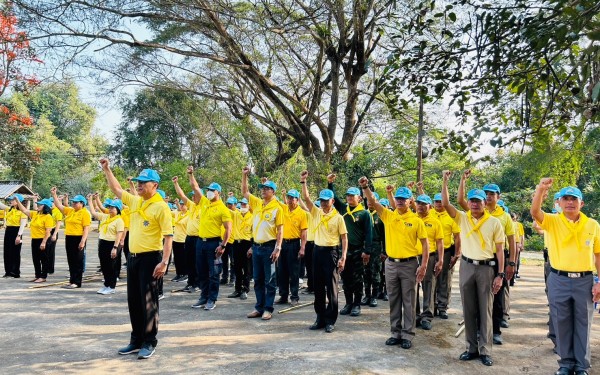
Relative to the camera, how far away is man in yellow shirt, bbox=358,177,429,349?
6.00 meters

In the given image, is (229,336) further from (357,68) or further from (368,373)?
(357,68)

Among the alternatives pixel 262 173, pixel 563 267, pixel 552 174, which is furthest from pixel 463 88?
pixel 262 173

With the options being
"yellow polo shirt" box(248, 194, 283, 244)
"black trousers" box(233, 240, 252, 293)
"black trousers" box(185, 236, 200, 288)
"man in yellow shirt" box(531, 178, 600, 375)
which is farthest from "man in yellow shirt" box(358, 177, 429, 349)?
"black trousers" box(185, 236, 200, 288)

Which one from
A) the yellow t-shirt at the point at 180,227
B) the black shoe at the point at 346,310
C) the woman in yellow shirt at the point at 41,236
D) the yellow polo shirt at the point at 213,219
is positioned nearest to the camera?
the black shoe at the point at 346,310

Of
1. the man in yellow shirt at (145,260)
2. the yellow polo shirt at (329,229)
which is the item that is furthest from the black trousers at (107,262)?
the yellow polo shirt at (329,229)

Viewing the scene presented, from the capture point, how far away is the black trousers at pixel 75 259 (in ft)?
32.8

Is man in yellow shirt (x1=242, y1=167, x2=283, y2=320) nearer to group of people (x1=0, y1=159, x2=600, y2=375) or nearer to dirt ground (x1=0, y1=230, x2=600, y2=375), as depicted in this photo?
group of people (x1=0, y1=159, x2=600, y2=375)

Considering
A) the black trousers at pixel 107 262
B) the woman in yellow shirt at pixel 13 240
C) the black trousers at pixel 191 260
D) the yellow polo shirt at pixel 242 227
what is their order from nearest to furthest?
the black trousers at pixel 107 262 < the yellow polo shirt at pixel 242 227 < the black trousers at pixel 191 260 < the woman in yellow shirt at pixel 13 240

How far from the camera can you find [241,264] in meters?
9.44

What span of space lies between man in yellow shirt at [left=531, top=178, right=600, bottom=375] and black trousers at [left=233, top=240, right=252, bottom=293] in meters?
5.78

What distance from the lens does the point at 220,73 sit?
828 inches

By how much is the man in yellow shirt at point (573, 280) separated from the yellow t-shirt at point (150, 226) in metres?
4.12

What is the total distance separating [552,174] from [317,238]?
1051cm

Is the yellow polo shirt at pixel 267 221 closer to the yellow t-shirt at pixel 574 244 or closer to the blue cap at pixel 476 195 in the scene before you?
the blue cap at pixel 476 195
